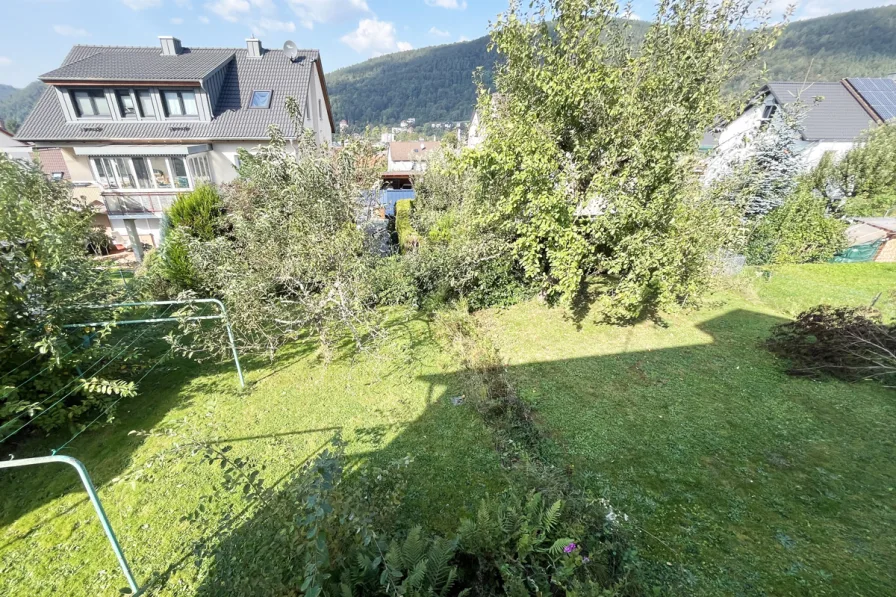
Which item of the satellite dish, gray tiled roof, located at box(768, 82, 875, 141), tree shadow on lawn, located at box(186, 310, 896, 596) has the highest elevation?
the satellite dish

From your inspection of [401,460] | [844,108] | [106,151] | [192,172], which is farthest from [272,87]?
[844,108]

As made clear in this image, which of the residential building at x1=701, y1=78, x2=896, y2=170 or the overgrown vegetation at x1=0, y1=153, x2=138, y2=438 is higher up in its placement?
the residential building at x1=701, y1=78, x2=896, y2=170

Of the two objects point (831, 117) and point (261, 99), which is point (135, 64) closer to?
point (261, 99)

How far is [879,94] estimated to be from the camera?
915 inches

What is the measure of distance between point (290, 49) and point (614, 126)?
22656 millimetres

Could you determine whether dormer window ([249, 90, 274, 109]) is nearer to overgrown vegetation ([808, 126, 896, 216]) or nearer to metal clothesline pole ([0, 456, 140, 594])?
metal clothesline pole ([0, 456, 140, 594])

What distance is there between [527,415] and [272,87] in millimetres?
22281

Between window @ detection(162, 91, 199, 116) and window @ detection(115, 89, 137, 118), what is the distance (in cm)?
140

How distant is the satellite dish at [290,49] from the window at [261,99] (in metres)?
3.66

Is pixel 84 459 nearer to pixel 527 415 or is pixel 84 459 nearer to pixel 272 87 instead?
pixel 527 415

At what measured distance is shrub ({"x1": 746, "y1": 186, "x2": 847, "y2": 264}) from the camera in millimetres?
12195

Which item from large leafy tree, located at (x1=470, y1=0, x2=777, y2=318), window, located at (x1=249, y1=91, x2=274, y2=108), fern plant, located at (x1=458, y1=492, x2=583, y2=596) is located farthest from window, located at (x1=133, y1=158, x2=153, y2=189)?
fern plant, located at (x1=458, y1=492, x2=583, y2=596)

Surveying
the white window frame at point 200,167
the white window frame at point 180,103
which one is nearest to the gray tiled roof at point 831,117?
the white window frame at point 200,167

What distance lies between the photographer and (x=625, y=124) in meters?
6.19
